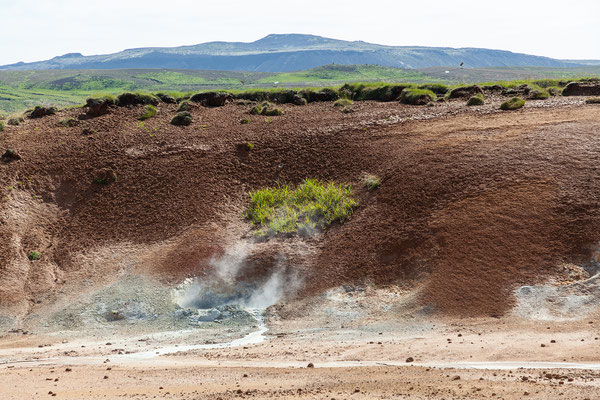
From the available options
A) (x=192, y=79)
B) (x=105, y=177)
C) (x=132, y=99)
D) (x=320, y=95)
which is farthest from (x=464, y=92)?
(x=192, y=79)

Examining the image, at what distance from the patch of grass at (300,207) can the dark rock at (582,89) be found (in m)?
14.6

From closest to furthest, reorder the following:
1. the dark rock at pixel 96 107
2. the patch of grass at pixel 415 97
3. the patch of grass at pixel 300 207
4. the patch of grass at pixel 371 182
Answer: the patch of grass at pixel 300 207 < the patch of grass at pixel 371 182 < the dark rock at pixel 96 107 < the patch of grass at pixel 415 97

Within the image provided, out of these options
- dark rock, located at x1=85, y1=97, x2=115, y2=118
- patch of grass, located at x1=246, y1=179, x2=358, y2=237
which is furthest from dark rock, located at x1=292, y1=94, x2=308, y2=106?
dark rock, located at x1=85, y1=97, x2=115, y2=118

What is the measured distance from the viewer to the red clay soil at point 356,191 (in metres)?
18.4

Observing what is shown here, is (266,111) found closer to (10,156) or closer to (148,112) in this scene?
(148,112)

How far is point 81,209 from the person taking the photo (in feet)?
77.7

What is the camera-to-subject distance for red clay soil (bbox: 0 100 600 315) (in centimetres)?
1836

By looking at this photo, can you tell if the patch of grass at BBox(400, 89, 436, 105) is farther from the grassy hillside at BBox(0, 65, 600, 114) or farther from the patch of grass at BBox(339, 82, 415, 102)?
the grassy hillside at BBox(0, 65, 600, 114)

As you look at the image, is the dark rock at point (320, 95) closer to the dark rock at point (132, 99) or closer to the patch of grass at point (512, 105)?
the dark rock at point (132, 99)

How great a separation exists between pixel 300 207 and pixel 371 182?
291 centimetres

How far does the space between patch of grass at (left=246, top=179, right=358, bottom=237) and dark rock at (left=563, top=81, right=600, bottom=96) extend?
1464cm

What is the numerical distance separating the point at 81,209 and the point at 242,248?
7.42 meters

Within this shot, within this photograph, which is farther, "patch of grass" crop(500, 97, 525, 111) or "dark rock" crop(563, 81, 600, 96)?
"dark rock" crop(563, 81, 600, 96)

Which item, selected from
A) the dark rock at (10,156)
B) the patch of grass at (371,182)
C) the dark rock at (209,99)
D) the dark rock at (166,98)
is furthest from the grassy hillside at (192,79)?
the patch of grass at (371,182)
